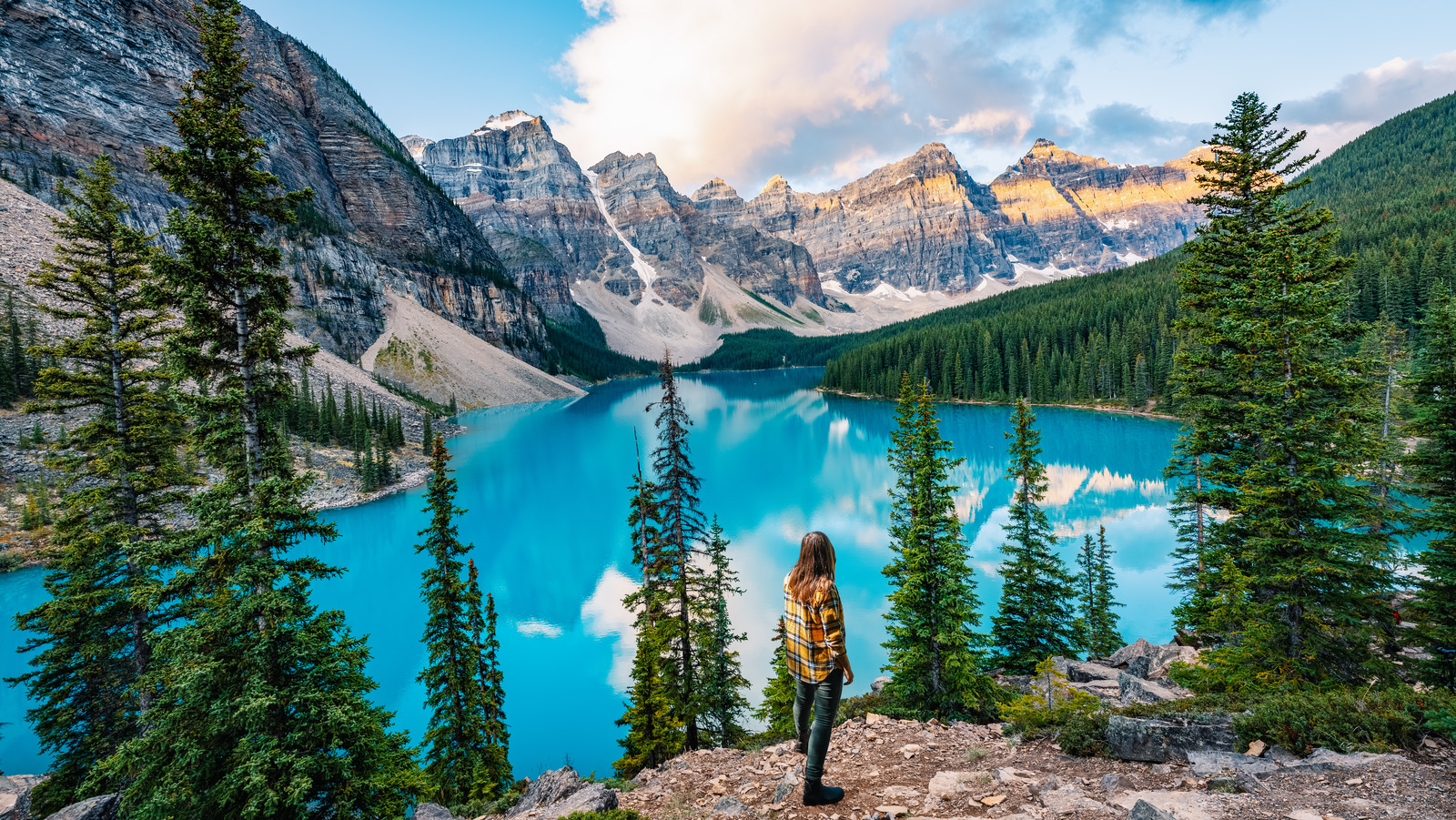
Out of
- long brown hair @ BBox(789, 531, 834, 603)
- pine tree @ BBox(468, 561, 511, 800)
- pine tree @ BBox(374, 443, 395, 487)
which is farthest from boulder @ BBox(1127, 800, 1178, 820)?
pine tree @ BBox(374, 443, 395, 487)

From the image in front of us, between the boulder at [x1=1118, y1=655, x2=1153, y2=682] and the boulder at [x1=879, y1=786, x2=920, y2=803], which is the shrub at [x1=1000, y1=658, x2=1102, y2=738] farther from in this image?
the boulder at [x1=1118, y1=655, x2=1153, y2=682]

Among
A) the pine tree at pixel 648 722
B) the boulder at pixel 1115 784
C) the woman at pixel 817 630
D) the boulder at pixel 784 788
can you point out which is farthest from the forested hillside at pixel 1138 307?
the woman at pixel 817 630

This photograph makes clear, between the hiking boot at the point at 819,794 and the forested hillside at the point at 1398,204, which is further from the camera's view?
the forested hillside at the point at 1398,204

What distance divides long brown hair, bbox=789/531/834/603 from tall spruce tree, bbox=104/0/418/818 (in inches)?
251

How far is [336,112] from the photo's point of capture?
412 ft

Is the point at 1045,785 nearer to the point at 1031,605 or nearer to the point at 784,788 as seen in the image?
the point at 784,788

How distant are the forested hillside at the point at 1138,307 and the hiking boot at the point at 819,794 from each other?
68588 mm

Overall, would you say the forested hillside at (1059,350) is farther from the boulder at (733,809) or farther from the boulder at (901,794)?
the boulder at (733,809)

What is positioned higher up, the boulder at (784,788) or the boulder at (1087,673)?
the boulder at (784,788)

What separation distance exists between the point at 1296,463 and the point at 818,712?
1016 cm

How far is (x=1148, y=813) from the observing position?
4629mm

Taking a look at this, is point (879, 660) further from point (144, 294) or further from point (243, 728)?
point (144, 294)

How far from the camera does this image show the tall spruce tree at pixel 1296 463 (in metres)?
8.99

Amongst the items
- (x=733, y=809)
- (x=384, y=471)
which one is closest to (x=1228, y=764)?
(x=733, y=809)
